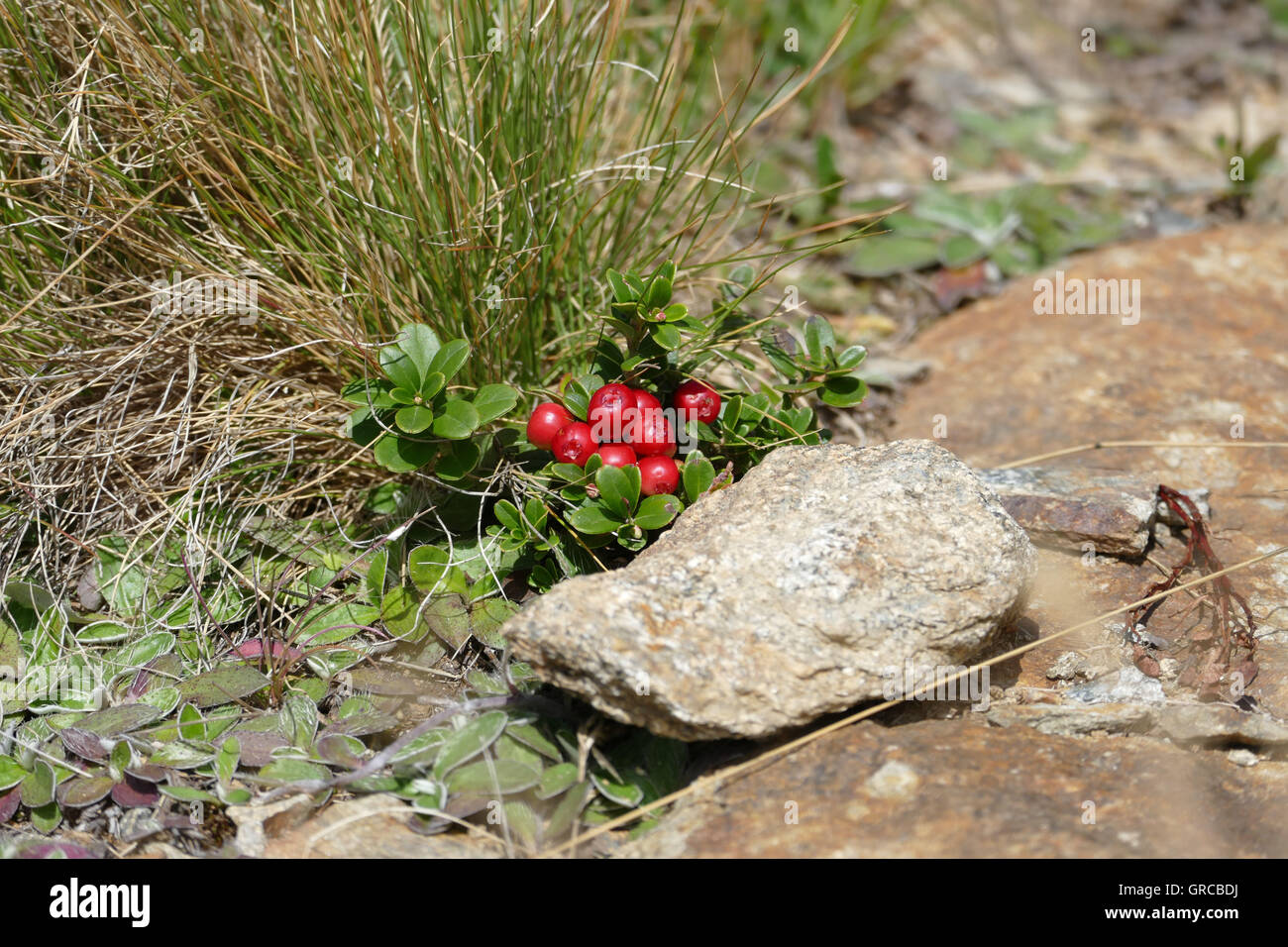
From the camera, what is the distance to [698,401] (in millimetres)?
2148

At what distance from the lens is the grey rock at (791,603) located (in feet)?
5.48

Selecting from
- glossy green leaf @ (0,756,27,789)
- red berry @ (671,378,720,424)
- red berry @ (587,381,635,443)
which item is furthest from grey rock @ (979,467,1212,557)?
glossy green leaf @ (0,756,27,789)

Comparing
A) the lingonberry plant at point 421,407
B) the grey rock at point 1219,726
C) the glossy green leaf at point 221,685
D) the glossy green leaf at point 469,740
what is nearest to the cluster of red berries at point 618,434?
the lingonberry plant at point 421,407

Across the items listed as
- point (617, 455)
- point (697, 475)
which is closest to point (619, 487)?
point (617, 455)

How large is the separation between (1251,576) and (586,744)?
1.47 meters

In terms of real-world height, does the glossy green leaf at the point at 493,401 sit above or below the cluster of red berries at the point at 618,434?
above

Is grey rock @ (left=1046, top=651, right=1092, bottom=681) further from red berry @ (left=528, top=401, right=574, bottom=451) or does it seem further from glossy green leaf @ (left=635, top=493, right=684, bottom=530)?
red berry @ (left=528, top=401, right=574, bottom=451)

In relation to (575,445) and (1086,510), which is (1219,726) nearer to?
(1086,510)

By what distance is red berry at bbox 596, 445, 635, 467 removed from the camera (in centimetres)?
200

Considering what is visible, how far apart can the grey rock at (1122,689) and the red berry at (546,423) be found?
1105mm

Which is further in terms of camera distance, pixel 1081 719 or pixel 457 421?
pixel 457 421

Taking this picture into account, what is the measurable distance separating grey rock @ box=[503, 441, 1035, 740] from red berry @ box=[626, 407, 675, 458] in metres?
0.17

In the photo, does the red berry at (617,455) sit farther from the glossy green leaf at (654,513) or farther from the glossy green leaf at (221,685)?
the glossy green leaf at (221,685)

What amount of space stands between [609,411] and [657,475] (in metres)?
0.16
